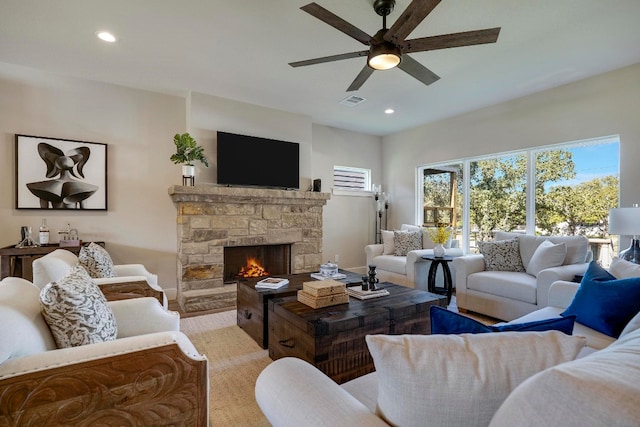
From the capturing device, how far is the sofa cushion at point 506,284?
2991 millimetres

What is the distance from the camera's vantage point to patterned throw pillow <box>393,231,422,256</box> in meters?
4.79

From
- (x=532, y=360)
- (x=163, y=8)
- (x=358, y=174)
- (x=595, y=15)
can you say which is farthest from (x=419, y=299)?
(x=358, y=174)

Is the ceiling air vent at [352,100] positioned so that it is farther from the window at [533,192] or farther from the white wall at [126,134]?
the window at [533,192]

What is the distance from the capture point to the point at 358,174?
6.15 m

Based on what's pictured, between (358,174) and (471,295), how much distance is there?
10.7ft

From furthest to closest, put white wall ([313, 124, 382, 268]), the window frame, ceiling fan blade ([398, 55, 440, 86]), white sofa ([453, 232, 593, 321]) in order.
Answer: white wall ([313, 124, 382, 268]), the window frame, white sofa ([453, 232, 593, 321]), ceiling fan blade ([398, 55, 440, 86])

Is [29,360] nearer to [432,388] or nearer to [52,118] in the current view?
[432,388]

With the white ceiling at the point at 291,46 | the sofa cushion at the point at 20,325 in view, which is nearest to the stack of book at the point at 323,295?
the sofa cushion at the point at 20,325

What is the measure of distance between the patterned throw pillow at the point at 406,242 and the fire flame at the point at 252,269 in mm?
2072

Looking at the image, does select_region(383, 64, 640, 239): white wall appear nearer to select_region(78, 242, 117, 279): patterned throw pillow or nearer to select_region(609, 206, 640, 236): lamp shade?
select_region(609, 206, 640, 236): lamp shade

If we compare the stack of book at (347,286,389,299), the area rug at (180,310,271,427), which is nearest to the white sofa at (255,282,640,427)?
the area rug at (180,310,271,427)

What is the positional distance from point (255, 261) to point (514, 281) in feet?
10.6

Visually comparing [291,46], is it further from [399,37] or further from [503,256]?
[503,256]

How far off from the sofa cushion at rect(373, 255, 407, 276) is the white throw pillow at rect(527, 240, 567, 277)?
151cm
